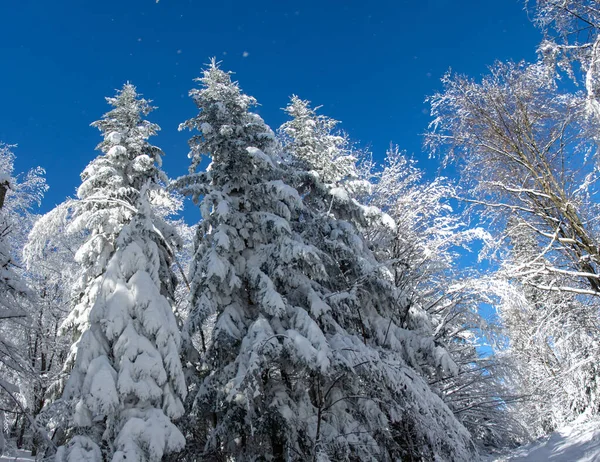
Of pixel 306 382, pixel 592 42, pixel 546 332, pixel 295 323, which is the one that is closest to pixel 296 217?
pixel 295 323

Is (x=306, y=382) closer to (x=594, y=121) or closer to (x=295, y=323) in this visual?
(x=295, y=323)

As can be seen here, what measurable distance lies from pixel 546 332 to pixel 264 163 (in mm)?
7768

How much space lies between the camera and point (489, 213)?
31.9 ft

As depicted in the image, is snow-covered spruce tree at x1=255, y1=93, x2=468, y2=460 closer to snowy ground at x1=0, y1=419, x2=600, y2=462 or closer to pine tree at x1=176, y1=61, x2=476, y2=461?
pine tree at x1=176, y1=61, x2=476, y2=461

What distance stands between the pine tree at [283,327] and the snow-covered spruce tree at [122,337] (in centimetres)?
109

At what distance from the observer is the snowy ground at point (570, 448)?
9.53 m

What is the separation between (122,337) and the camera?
307 inches

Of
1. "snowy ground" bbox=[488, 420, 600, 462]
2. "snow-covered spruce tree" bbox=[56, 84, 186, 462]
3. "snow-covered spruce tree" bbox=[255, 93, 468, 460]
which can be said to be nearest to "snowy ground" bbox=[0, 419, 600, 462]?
"snowy ground" bbox=[488, 420, 600, 462]

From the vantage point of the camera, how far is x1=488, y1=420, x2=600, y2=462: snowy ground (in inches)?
375

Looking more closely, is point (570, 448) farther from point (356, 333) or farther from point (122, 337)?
point (122, 337)

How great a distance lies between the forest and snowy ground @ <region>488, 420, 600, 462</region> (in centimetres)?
94

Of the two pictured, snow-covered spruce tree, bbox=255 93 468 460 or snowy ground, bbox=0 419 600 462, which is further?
snowy ground, bbox=0 419 600 462

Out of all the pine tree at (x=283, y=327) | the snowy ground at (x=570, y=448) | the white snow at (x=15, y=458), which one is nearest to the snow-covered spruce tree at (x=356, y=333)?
the pine tree at (x=283, y=327)

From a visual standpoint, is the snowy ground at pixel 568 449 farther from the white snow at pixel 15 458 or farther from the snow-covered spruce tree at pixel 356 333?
the snow-covered spruce tree at pixel 356 333
